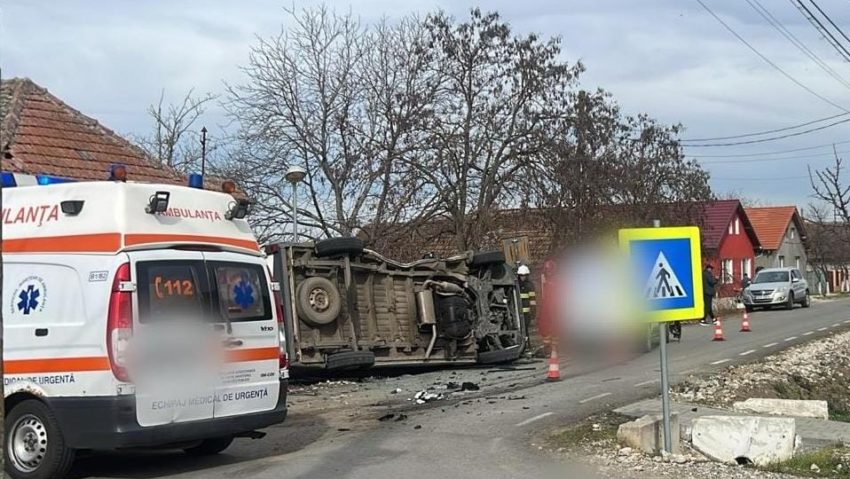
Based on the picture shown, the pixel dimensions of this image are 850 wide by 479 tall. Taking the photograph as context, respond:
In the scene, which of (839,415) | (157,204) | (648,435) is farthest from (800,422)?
(157,204)

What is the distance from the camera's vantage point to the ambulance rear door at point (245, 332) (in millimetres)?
8430

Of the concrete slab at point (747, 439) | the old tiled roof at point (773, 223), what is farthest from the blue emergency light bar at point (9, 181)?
the old tiled roof at point (773, 223)

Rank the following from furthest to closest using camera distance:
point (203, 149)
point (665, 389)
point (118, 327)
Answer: point (203, 149)
point (665, 389)
point (118, 327)

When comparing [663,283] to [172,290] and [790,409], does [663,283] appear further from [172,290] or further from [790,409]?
[790,409]

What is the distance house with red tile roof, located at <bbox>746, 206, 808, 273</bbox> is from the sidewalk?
5562cm

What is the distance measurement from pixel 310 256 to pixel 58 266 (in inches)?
285

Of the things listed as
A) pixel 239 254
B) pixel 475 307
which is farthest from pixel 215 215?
pixel 475 307

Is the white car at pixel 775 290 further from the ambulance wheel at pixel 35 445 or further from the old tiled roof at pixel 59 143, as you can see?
the ambulance wheel at pixel 35 445

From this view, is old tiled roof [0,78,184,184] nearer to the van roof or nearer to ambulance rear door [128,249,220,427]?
the van roof

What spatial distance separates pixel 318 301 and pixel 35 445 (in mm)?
7159

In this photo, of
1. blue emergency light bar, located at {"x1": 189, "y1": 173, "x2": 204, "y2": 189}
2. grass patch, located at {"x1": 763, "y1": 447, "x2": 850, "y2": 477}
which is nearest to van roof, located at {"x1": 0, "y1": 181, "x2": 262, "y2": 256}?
blue emergency light bar, located at {"x1": 189, "y1": 173, "x2": 204, "y2": 189}

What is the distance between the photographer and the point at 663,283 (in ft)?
27.2

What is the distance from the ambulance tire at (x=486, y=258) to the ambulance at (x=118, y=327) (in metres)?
8.64

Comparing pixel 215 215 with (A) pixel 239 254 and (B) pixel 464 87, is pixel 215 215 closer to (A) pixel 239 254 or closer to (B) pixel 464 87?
(A) pixel 239 254
